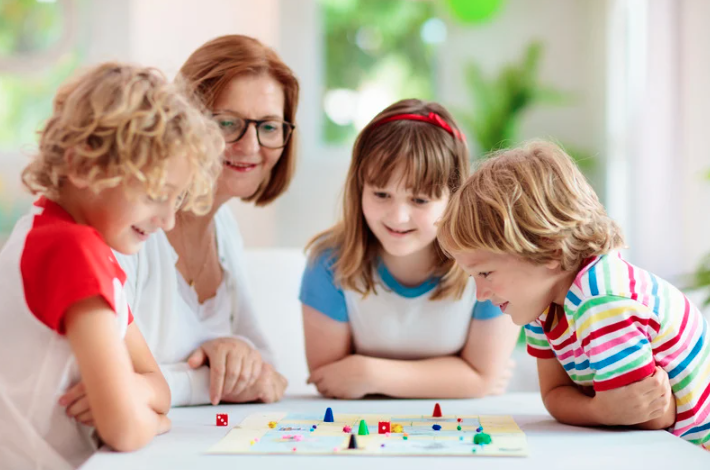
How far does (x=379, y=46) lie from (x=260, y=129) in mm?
3492

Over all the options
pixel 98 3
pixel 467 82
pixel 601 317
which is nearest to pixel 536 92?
pixel 467 82

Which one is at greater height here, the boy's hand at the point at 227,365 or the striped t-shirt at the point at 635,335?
the striped t-shirt at the point at 635,335

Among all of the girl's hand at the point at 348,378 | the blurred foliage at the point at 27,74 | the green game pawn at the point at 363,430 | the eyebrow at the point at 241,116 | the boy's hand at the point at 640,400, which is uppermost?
the blurred foliage at the point at 27,74

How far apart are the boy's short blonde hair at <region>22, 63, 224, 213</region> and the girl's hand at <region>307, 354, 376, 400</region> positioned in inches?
27.9

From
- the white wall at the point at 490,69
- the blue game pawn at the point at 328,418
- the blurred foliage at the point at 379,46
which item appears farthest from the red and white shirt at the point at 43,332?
the blurred foliage at the point at 379,46

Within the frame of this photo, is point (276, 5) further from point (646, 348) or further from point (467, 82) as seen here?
point (646, 348)

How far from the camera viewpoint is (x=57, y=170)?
44.1 inches

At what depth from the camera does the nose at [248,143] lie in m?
1.77

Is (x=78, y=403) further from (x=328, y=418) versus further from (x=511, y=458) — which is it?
(x=511, y=458)

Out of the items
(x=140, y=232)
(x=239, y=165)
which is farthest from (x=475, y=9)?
(x=140, y=232)

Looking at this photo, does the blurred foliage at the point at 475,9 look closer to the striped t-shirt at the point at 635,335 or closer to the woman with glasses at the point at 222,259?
the woman with glasses at the point at 222,259

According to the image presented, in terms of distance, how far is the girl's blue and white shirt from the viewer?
5.96 feet

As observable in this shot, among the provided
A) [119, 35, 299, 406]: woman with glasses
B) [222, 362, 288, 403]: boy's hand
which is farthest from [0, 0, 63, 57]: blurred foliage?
[222, 362, 288, 403]: boy's hand

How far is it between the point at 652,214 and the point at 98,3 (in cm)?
317
